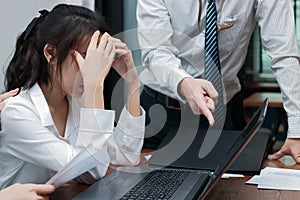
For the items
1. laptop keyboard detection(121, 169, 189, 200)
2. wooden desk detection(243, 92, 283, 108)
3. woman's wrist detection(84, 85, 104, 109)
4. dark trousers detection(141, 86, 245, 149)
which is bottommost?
wooden desk detection(243, 92, 283, 108)

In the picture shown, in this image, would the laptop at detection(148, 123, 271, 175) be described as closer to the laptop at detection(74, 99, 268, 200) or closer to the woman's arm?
the laptop at detection(74, 99, 268, 200)

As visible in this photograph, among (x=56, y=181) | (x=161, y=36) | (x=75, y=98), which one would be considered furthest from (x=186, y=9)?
(x=56, y=181)

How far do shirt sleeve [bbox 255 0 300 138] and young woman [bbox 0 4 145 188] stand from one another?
46 cm

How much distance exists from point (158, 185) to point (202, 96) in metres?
0.29

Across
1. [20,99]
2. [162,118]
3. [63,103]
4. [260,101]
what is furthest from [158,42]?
[260,101]

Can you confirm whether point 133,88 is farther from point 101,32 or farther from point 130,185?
point 130,185

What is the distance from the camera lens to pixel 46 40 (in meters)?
1.42

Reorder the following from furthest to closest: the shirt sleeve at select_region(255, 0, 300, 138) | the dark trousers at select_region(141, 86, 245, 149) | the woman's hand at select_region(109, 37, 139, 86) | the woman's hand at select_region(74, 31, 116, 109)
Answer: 1. the dark trousers at select_region(141, 86, 245, 149)
2. the shirt sleeve at select_region(255, 0, 300, 138)
3. the woman's hand at select_region(109, 37, 139, 86)
4. the woman's hand at select_region(74, 31, 116, 109)

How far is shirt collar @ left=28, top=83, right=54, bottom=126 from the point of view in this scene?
1.34 m

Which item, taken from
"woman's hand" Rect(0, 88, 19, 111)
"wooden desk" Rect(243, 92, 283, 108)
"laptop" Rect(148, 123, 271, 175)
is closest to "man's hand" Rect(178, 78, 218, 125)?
"laptop" Rect(148, 123, 271, 175)

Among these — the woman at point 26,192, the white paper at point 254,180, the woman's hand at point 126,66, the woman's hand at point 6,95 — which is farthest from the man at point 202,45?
the woman at point 26,192

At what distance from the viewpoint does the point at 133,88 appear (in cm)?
156

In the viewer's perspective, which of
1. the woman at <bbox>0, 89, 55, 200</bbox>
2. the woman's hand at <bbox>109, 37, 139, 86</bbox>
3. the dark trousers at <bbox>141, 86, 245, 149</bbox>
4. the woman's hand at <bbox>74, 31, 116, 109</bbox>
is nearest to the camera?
the woman at <bbox>0, 89, 55, 200</bbox>

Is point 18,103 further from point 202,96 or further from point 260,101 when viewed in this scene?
point 260,101
